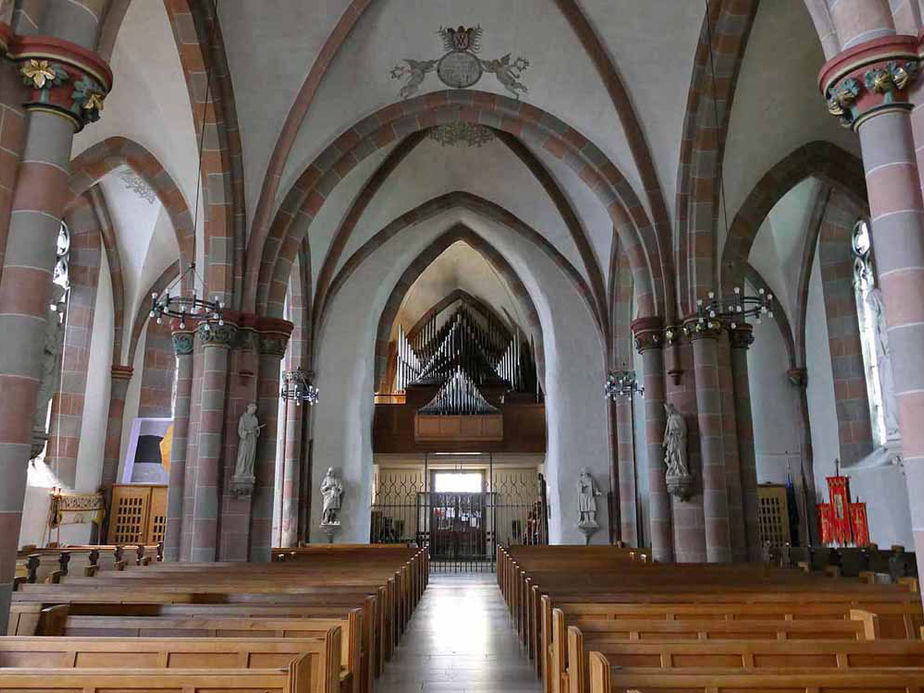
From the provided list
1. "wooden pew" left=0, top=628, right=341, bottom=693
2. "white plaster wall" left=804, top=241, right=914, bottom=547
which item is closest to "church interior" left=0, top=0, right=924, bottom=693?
"wooden pew" left=0, top=628, right=341, bottom=693

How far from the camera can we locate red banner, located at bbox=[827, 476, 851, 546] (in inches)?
659

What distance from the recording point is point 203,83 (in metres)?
11.2

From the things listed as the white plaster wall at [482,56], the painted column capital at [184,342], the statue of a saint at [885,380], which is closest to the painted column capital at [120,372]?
the painted column capital at [184,342]

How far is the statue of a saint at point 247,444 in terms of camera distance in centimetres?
1159

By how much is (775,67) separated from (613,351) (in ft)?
27.8

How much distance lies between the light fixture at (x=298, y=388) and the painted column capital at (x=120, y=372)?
4.01 m

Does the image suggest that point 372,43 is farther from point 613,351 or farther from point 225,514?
point 613,351

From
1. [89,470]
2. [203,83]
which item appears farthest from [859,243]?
[89,470]

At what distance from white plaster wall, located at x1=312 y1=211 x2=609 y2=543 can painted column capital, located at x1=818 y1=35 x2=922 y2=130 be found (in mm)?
14760

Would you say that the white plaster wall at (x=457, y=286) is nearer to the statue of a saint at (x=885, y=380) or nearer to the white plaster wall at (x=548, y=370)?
the white plaster wall at (x=548, y=370)

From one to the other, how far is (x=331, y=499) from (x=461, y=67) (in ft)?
36.6

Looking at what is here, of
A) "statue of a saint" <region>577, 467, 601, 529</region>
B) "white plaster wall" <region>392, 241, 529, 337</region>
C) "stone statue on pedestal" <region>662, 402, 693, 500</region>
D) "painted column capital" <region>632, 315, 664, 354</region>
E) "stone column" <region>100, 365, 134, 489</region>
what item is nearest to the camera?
"stone statue on pedestal" <region>662, 402, 693, 500</region>

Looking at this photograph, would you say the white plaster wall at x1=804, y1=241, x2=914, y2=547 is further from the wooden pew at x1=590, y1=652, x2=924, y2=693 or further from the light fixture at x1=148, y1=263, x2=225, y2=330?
the wooden pew at x1=590, y1=652, x2=924, y2=693

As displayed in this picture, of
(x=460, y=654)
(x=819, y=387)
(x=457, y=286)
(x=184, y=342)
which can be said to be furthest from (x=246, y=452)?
(x=457, y=286)
